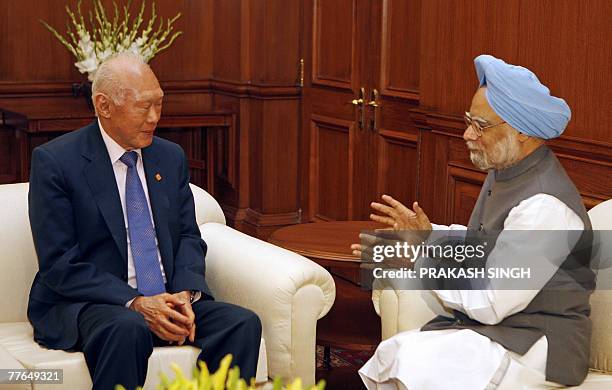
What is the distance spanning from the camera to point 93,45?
613cm

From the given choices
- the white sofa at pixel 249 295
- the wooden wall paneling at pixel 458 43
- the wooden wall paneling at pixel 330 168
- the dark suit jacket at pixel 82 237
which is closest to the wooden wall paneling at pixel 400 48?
the wooden wall paneling at pixel 330 168

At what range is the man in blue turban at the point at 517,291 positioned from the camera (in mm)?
2820

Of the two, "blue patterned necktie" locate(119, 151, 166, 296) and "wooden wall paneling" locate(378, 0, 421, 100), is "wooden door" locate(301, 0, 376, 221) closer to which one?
"wooden wall paneling" locate(378, 0, 421, 100)

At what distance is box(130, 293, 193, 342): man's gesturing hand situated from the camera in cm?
317

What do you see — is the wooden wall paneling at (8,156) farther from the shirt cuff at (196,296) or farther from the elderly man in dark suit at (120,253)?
the shirt cuff at (196,296)

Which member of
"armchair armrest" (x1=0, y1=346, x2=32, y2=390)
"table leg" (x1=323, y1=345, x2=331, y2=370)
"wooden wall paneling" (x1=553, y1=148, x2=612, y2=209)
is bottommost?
"table leg" (x1=323, y1=345, x2=331, y2=370)

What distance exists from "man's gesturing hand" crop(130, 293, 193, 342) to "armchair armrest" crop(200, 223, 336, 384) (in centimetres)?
26

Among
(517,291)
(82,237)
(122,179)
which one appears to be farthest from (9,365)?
(517,291)

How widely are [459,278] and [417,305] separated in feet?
0.92

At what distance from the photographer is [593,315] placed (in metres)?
3.03

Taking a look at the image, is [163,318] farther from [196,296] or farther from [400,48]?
[400,48]

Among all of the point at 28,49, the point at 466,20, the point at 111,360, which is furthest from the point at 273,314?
the point at 28,49

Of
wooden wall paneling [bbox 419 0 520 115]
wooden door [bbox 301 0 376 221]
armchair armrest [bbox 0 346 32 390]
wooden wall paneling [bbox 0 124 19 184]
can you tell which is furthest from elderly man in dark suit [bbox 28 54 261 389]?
wooden wall paneling [bbox 0 124 19 184]

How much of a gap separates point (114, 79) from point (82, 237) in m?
0.50
